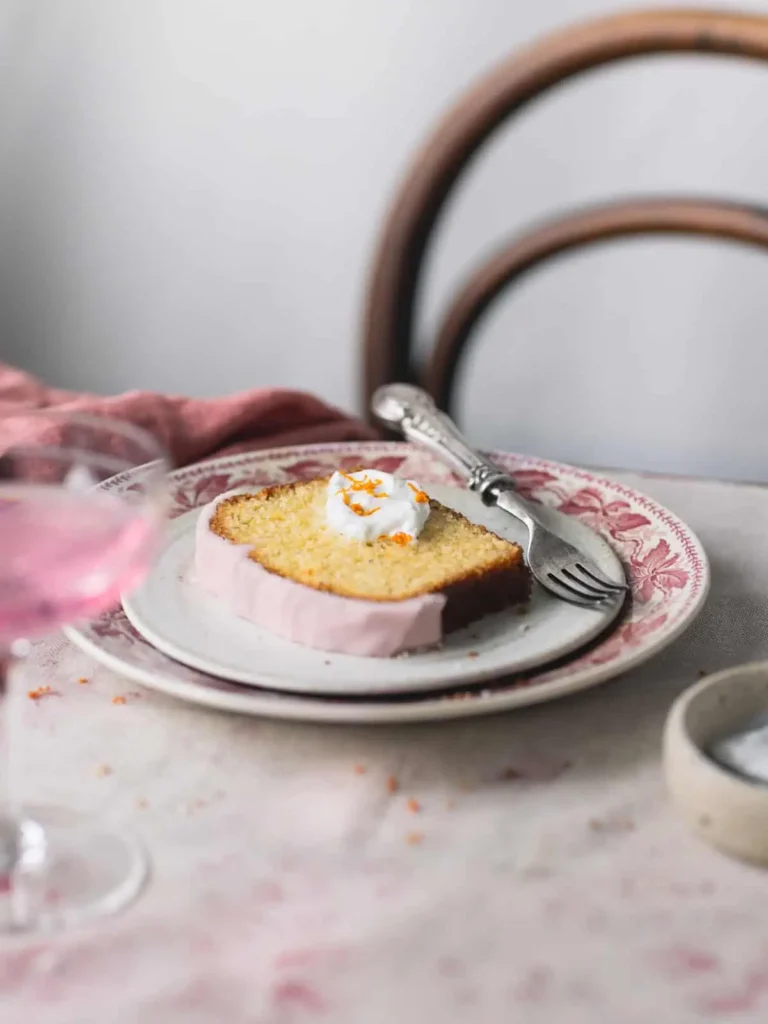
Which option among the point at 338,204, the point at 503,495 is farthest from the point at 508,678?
the point at 338,204

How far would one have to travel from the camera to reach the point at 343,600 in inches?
31.4

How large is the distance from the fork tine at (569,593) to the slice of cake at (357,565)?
0.06ft

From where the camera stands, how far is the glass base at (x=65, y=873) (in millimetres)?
600

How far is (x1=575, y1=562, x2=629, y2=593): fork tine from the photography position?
880 mm

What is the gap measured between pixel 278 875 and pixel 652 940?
188mm

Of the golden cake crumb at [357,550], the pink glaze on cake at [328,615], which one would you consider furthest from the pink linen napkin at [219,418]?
the pink glaze on cake at [328,615]

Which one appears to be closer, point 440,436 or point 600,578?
point 600,578

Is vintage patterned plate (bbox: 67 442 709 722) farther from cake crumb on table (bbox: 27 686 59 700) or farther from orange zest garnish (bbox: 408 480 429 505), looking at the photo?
orange zest garnish (bbox: 408 480 429 505)

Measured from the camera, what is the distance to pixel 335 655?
804 mm

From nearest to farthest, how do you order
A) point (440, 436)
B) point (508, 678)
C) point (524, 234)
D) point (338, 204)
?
point (508, 678)
point (440, 436)
point (524, 234)
point (338, 204)

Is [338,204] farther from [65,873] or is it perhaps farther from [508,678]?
[65,873]

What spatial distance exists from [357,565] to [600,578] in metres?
0.18

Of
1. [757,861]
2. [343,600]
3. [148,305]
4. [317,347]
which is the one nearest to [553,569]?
[343,600]

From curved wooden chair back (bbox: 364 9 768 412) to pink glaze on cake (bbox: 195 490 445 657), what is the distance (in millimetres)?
788
